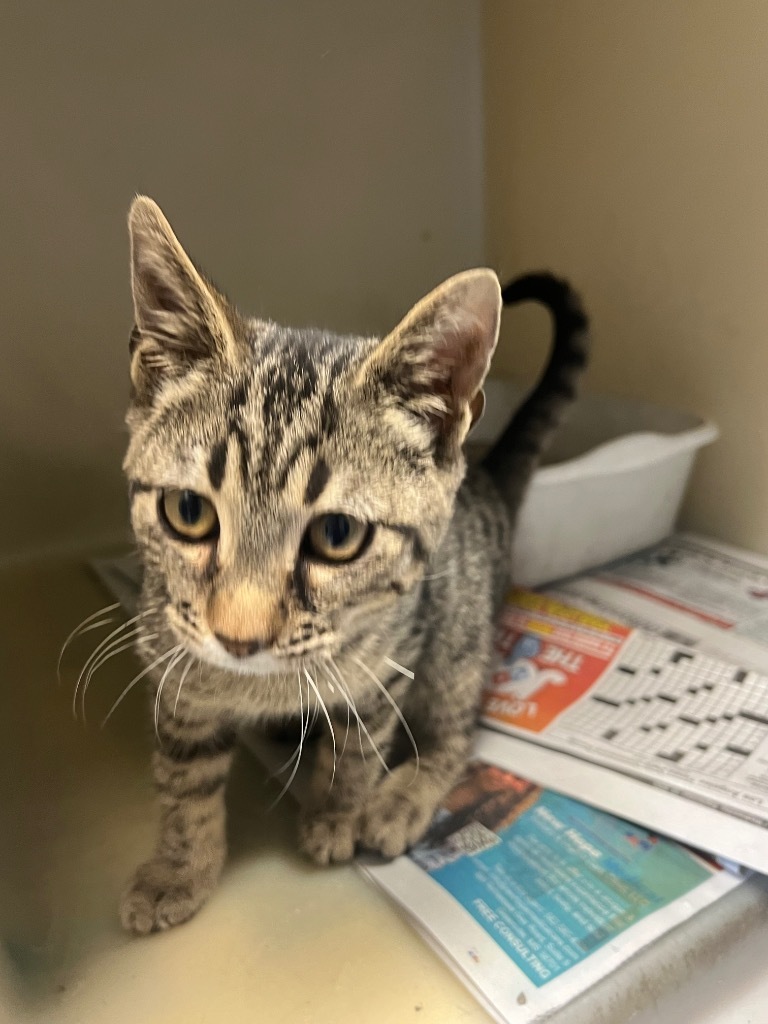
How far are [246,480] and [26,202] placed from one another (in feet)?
Answer: 2.62

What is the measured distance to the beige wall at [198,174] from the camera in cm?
113

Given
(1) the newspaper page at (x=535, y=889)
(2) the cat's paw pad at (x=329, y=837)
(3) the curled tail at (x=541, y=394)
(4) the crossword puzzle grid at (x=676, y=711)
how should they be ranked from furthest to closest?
(3) the curled tail at (x=541, y=394) → (4) the crossword puzzle grid at (x=676, y=711) → (2) the cat's paw pad at (x=329, y=837) → (1) the newspaper page at (x=535, y=889)

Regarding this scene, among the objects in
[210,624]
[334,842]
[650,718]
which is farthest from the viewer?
[650,718]

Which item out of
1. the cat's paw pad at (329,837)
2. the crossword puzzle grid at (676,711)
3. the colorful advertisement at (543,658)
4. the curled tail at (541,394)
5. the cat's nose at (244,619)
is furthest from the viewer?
the curled tail at (541,394)

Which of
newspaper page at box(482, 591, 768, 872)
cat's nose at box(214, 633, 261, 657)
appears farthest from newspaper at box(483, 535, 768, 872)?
cat's nose at box(214, 633, 261, 657)

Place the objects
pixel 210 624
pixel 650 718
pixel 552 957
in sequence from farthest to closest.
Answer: pixel 650 718 < pixel 552 957 < pixel 210 624

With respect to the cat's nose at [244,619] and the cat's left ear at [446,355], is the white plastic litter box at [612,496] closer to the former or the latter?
the cat's left ear at [446,355]

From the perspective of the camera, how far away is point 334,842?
0.80 m

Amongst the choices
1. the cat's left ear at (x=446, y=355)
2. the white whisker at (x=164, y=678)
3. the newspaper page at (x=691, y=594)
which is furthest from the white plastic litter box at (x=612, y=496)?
the white whisker at (x=164, y=678)

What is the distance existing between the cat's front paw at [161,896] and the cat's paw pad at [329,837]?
0.33 feet

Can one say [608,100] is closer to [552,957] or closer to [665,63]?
[665,63]

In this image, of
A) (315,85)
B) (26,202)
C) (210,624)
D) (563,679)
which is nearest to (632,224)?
(315,85)

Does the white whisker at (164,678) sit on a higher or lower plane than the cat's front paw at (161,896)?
higher

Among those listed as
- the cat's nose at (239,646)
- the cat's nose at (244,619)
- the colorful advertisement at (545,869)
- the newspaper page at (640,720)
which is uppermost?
the cat's nose at (244,619)
